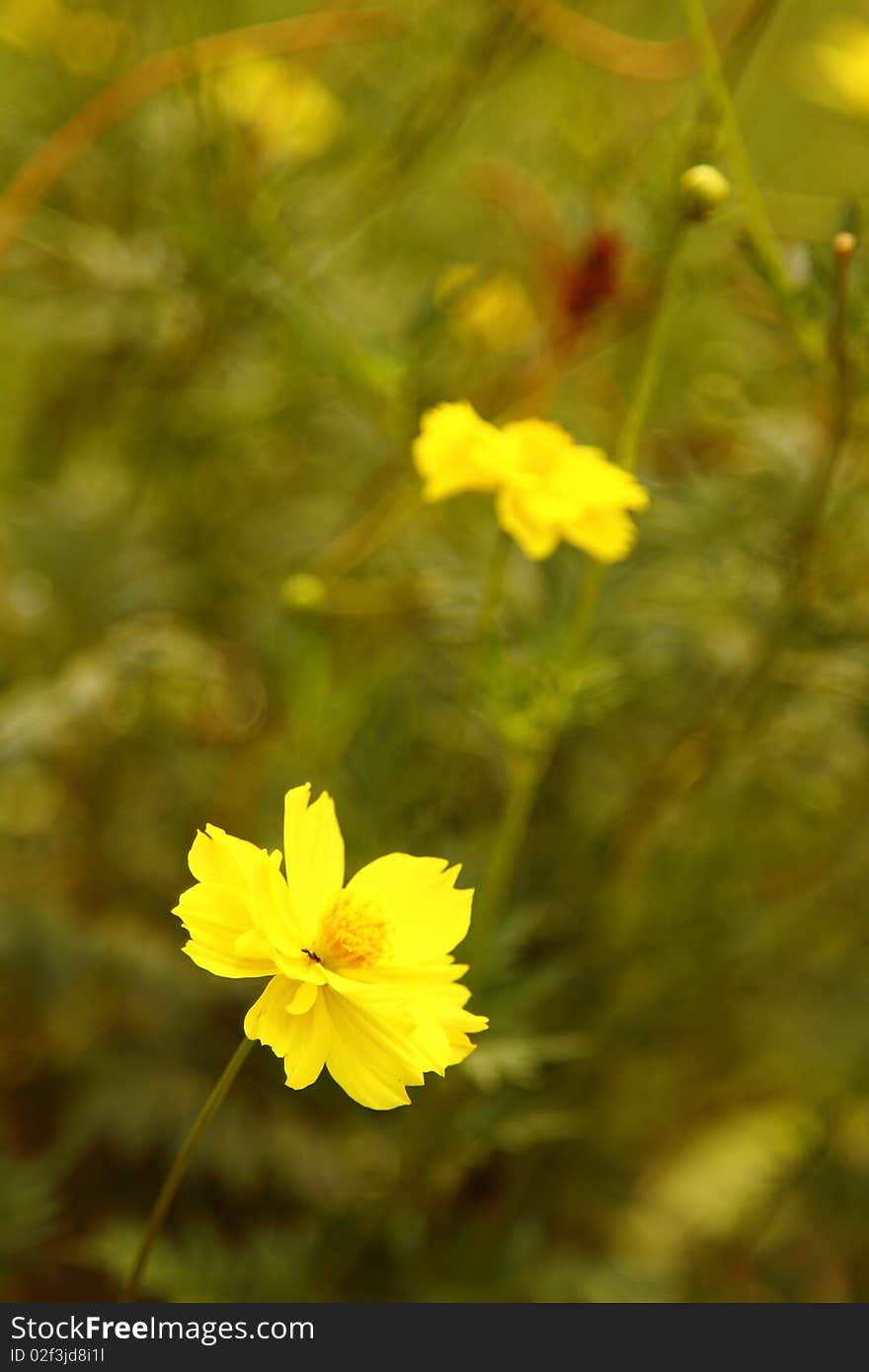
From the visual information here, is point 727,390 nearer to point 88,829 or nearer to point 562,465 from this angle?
point 562,465

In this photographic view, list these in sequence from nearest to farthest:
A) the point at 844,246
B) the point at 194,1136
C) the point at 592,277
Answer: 1. the point at 194,1136
2. the point at 844,246
3. the point at 592,277

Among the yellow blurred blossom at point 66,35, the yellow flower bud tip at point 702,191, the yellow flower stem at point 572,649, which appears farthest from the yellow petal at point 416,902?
the yellow blurred blossom at point 66,35

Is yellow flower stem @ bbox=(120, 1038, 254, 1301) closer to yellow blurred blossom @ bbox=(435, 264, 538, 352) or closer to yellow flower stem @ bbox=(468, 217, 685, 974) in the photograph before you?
yellow flower stem @ bbox=(468, 217, 685, 974)

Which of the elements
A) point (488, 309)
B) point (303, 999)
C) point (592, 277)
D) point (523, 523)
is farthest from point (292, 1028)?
point (488, 309)

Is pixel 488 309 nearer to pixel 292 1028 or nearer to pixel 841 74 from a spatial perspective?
pixel 841 74

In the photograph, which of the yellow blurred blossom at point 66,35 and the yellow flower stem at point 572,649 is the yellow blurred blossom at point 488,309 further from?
the yellow blurred blossom at point 66,35
